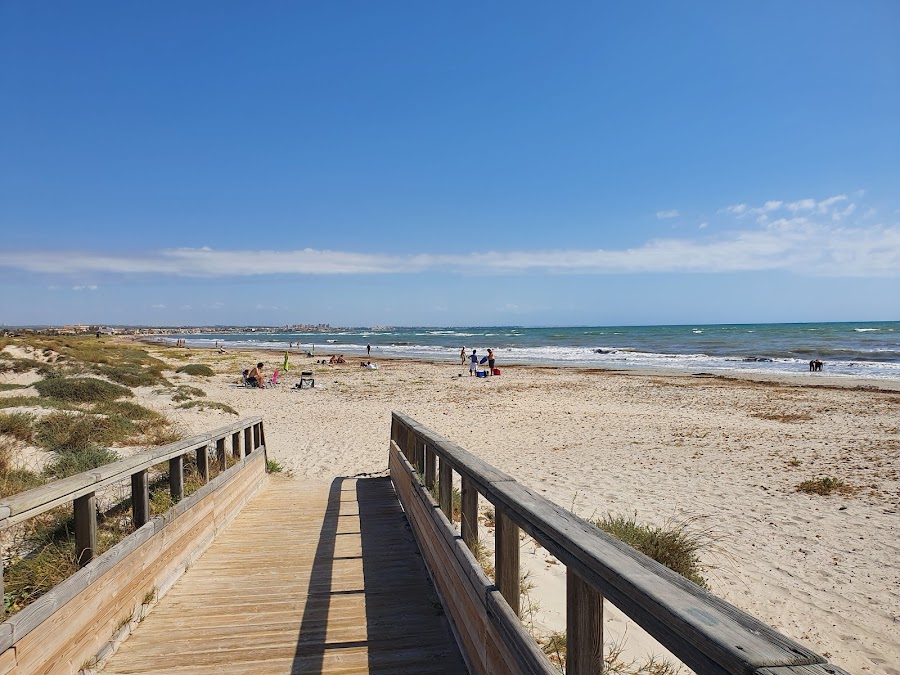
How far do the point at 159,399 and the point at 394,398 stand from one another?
8.30 m

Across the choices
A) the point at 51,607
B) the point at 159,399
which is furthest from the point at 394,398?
the point at 51,607

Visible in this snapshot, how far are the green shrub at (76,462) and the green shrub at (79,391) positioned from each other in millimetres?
6736

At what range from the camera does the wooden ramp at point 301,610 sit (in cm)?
295

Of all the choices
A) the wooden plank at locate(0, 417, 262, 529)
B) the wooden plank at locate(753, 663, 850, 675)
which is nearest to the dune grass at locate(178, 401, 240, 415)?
the wooden plank at locate(0, 417, 262, 529)

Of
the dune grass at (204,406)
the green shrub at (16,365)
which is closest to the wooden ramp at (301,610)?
the dune grass at (204,406)

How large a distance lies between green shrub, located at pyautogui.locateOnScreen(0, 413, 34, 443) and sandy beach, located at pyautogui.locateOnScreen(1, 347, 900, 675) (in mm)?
3527

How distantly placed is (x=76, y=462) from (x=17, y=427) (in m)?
2.70

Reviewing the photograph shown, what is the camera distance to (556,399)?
69.1 feet

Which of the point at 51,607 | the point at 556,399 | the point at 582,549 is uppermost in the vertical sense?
the point at 582,549

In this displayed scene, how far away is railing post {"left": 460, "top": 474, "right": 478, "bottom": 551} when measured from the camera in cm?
315

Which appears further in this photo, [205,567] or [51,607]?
[205,567]

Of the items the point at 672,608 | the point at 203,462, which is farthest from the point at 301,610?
the point at 672,608

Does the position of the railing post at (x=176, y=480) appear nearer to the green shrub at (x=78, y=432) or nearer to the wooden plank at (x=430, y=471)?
the wooden plank at (x=430, y=471)

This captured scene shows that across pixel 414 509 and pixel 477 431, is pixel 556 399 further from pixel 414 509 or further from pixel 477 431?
pixel 414 509
